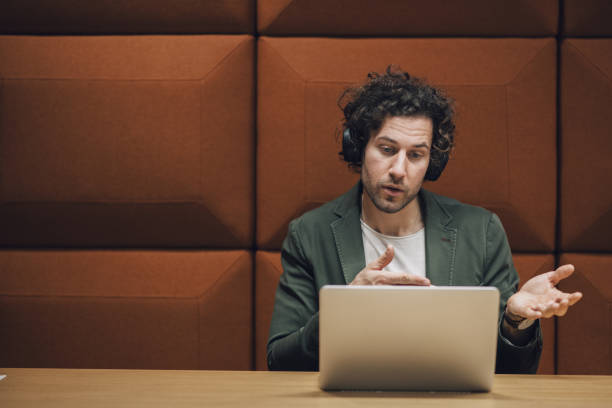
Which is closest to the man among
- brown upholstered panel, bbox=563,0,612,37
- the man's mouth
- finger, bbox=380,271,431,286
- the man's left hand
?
the man's mouth

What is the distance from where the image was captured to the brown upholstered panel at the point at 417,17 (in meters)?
1.53

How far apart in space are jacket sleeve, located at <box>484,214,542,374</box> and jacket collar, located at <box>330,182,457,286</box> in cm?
9

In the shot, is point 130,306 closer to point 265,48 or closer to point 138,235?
point 138,235

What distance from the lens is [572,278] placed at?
4.98ft

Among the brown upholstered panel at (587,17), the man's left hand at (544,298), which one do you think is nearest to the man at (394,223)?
the man's left hand at (544,298)

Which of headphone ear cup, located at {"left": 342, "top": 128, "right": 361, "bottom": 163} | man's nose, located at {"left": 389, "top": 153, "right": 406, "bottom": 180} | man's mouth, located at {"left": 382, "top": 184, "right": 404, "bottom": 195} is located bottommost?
man's mouth, located at {"left": 382, "top": 184, "right": 404, "bottom": 195}

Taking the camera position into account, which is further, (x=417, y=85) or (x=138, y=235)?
(x=138, y=235)

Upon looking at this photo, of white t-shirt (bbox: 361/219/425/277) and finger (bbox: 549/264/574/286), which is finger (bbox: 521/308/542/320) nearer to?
finger (bbox: 549/264/574/286)

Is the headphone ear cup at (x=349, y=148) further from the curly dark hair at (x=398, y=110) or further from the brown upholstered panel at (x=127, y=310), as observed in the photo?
the brown upholstered panel at (x=127, y=310)

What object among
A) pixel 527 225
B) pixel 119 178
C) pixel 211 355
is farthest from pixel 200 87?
pixel 527 225

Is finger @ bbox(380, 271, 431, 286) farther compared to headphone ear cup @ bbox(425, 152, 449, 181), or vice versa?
headphone ear cup @ bbox(425, 152, 449, 181)

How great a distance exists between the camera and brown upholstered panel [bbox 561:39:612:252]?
151 cm

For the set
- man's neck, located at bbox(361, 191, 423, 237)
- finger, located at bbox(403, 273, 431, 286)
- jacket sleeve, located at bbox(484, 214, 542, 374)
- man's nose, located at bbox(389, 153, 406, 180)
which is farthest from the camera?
man's neck, located at bbox(361, 191, 423, 237)

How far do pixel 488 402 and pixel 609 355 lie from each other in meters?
0.99
